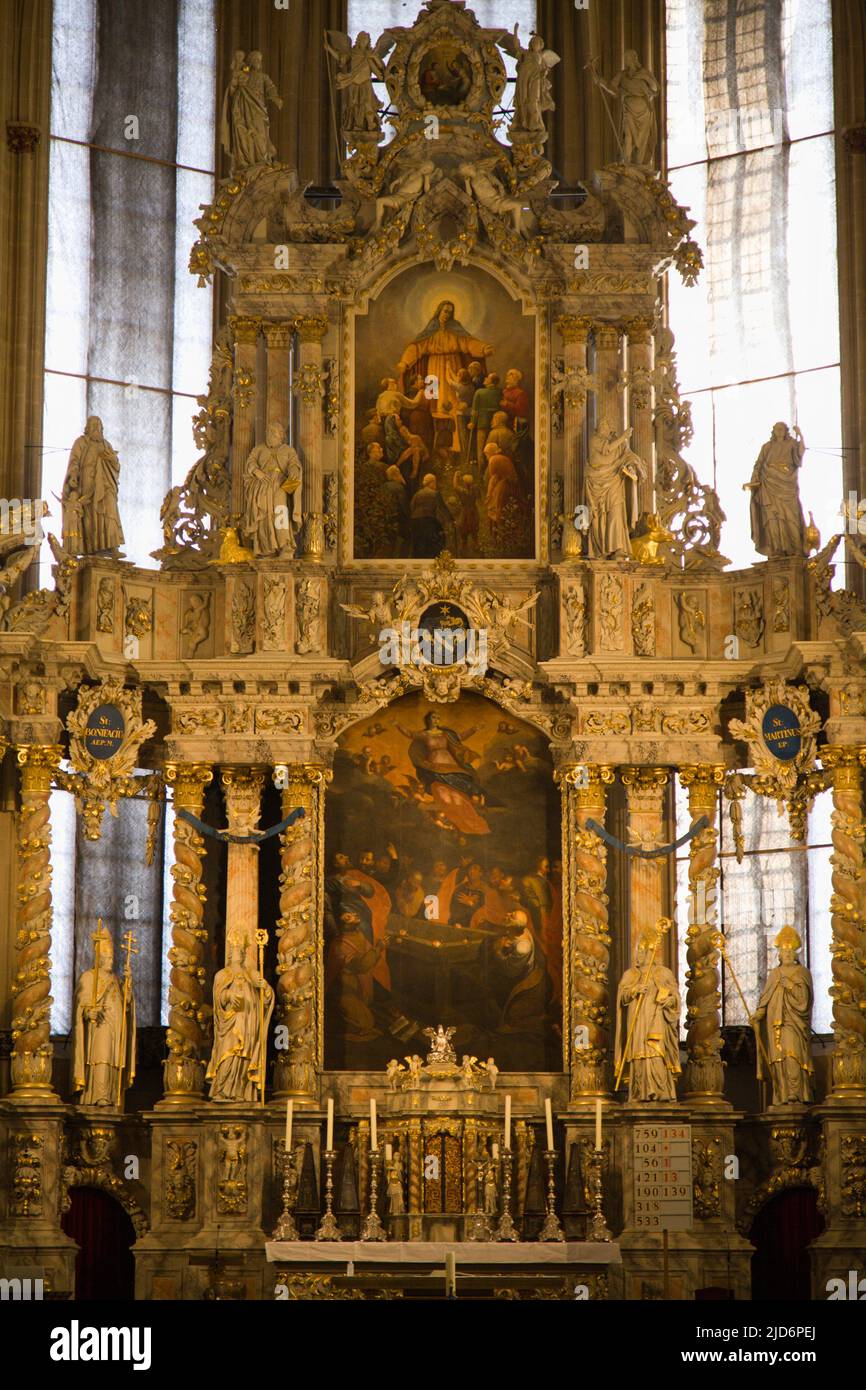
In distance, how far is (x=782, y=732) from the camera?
2205 cm

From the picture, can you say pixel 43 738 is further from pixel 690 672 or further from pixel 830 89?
pixel 830 89

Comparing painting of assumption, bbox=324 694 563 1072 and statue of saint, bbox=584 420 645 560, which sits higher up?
statue of saint, bbox=584 420 645 560

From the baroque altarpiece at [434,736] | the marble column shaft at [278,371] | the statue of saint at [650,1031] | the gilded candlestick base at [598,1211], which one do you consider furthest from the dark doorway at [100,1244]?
the marble column shaft at [278,371]

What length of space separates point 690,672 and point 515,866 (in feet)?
7.79

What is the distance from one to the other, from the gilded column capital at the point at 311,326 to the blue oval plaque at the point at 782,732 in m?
5.42

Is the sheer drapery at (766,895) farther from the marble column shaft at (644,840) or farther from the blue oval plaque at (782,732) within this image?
the blue oval plaque at (782,732)

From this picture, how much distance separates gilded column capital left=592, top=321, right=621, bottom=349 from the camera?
23.1m

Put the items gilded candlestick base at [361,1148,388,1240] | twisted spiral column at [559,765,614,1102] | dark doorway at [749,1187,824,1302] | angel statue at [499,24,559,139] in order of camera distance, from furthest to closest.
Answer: angel statue at [499,24,559,139], twisted spiral column at [559,765,614,1102], dark doorway at [749,1187,824,1302], gilded candlestick base at [361,1148,388,1240]

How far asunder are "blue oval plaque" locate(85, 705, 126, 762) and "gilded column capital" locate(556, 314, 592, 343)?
541 cm

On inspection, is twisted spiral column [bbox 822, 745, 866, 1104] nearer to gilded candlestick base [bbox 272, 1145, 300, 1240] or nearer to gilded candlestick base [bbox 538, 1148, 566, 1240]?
gilded candlestick base [bbox 538, 1148, 566, 1240]

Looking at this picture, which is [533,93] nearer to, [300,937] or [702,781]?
[702,781]

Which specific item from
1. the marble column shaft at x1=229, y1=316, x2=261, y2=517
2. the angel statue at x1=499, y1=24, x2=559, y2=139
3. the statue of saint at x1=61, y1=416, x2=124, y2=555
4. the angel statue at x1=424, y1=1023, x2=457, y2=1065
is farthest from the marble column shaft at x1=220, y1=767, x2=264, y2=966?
the angel statue at x1=499, y1=24, x2=559, y2=139

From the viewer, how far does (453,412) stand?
2323 cm

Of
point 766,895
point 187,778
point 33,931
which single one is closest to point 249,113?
point 187,778
